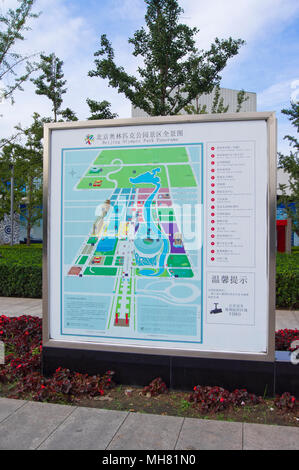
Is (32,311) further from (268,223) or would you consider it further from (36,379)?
(268,223)

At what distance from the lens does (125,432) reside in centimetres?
312

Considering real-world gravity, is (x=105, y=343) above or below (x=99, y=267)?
below

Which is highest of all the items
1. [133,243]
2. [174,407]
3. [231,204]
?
[231,204]

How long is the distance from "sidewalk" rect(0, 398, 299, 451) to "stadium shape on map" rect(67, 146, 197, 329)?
94 centimetres

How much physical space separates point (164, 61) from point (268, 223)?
976 centimetres

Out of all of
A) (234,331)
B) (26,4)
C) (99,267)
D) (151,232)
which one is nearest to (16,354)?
(99,267)

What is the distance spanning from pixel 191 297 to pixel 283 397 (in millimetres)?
1176

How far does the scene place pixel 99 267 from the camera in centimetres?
405

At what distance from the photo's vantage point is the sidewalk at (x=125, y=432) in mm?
2926

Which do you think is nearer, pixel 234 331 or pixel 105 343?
pixel 234 331

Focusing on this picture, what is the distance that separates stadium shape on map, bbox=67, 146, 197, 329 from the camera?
12.6 feet

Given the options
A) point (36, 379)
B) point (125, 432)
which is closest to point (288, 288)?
point (36, 379)

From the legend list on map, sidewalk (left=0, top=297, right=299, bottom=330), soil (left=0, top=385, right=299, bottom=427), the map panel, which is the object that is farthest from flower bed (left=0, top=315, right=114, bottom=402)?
sidewalk (left=0, top=297, right=299, bottom=330)
